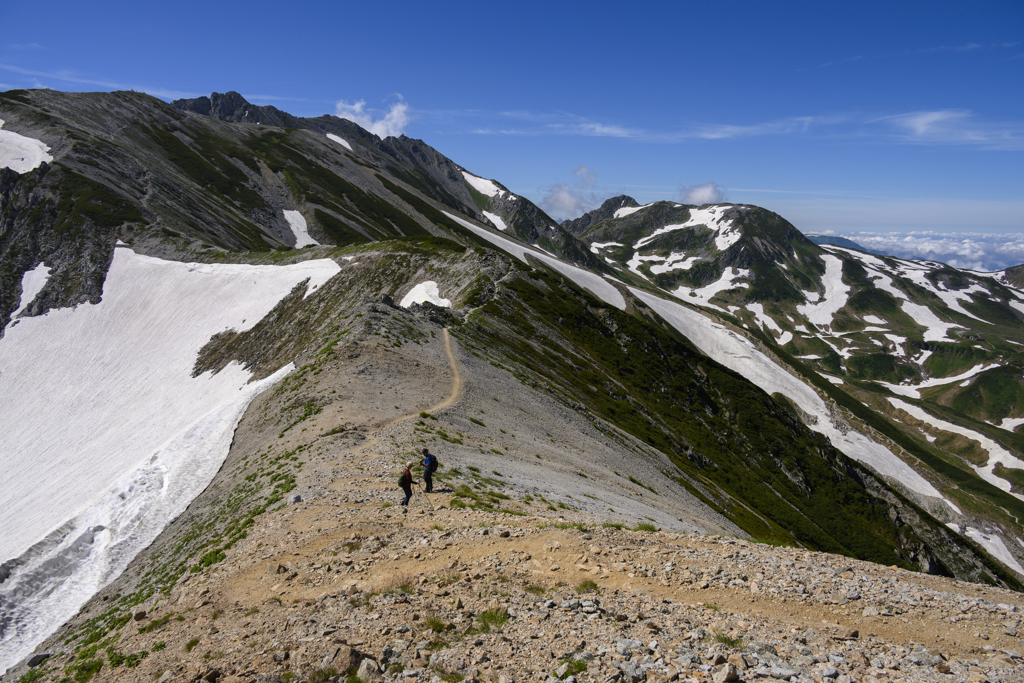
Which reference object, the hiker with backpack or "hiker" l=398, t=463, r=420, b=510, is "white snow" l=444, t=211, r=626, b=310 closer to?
the hiker with backpack

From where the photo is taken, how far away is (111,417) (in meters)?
58.5

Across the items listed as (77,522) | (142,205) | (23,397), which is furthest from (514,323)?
(142,205)

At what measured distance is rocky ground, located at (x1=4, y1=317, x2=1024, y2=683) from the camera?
11039 millimetres

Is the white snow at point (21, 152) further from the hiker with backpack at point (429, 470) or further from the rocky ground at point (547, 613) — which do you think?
the rocky ground at point (547, 613)

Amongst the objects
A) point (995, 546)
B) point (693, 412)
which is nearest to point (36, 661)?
point (693, 412)

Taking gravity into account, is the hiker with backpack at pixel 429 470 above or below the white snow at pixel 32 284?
below

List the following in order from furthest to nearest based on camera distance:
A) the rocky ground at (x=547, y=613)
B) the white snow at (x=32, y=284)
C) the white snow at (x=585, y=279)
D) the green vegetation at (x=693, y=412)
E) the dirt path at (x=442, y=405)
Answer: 1. the white snow at (x=585, y=279)
2. the white snow at (x=32, y=284)
3. the green vegetation at (x=693, y=412)
4. the dirt path at (x=442, y=405)
5. the rocky ground at (x=547, y=613)

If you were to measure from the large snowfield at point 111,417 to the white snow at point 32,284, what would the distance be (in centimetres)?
34

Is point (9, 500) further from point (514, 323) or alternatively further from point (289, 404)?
point (514, 323)

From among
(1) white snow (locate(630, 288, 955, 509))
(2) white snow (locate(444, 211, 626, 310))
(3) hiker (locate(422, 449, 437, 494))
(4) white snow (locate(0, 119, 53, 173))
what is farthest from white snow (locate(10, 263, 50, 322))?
(1) white snow (locate(630, 288, 955, 509))

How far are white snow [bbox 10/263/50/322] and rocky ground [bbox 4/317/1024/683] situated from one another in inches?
3697

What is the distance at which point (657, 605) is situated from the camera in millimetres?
13609

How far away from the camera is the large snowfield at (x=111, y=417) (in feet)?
83.0

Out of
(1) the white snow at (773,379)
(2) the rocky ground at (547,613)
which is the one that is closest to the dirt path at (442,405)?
(2) the rocky ground at (547,613)
